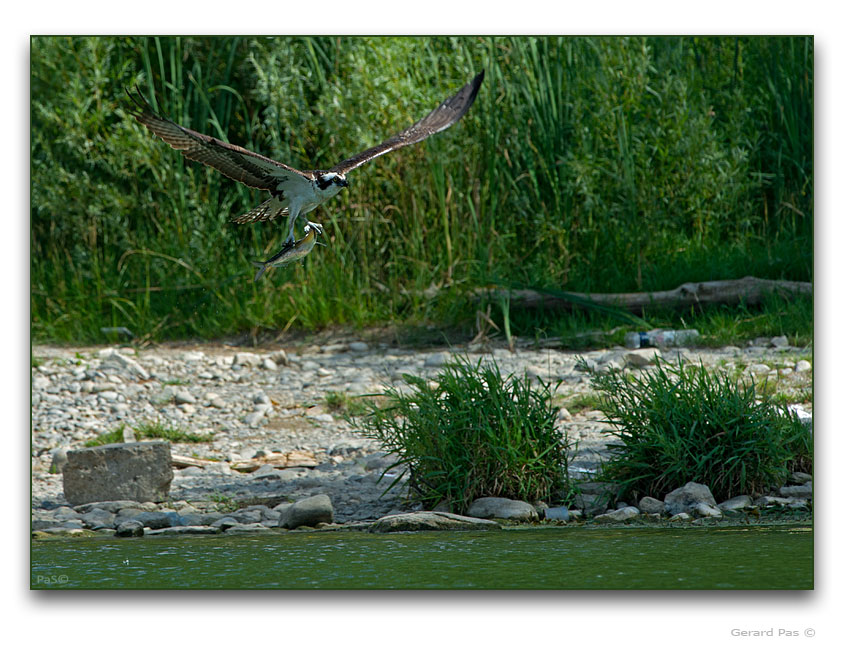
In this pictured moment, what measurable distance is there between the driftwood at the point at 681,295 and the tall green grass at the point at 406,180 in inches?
5.4

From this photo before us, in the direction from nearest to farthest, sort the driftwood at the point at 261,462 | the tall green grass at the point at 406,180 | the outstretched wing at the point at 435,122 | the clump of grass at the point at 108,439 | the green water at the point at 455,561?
the green water at the point at 455,561
the outstretched wing at the point at 435,122
the driftwood at the point at 261,462
the clump of grass at the point at 108,439
the tall green grass at the point at 406,180

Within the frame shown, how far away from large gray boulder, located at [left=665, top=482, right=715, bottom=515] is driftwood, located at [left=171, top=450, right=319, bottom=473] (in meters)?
1.62

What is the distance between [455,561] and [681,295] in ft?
10.7

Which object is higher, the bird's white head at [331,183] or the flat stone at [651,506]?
the bird's white head at [331,183]

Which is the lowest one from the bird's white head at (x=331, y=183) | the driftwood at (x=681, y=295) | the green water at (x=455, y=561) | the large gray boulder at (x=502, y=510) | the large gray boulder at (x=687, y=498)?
the green water at (x=455, y=561)

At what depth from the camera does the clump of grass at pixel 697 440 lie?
4129mm

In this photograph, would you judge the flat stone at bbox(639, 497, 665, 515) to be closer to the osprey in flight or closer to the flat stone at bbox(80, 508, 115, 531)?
the osprey in flight

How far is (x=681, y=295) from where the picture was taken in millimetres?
6414

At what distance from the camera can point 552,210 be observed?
22.7 feet

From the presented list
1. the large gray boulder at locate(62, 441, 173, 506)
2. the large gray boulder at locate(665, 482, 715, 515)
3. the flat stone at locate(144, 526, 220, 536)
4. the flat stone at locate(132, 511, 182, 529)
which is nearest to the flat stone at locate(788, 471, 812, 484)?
the large gray boulder at locate(665, 482, 715, 515)

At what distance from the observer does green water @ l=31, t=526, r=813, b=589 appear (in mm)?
3486

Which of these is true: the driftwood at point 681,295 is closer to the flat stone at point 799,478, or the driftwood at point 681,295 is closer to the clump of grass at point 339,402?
the clump of grass at point 339,402

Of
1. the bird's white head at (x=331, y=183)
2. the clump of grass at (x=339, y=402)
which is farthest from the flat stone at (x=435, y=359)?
the bird's white head at (x=331, y=183)

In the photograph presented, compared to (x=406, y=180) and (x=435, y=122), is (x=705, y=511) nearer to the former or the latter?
(x=435, y=122)
